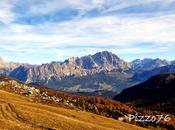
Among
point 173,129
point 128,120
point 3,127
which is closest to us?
point 3,127

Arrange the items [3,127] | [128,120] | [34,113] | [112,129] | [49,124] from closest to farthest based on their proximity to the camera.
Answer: [3,127] < [49,124] < [34,113] < [112,129] < [128,120]

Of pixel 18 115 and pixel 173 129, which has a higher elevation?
pixel 18 115

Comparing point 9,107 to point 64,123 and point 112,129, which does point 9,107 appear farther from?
point 112,129

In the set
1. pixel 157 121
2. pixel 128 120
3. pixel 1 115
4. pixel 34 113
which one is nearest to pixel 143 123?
pixel 128 120

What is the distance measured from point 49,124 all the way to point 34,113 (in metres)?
13.5

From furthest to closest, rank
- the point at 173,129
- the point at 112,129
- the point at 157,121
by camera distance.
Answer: the point at 173,129 < the point at 157,121 < the point at 112,129

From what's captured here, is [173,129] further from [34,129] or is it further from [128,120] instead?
[34,129]

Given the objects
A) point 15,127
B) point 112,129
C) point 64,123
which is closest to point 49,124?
point 64,123

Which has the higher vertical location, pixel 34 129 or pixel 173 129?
pixel 34 129

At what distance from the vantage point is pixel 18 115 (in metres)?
88.1

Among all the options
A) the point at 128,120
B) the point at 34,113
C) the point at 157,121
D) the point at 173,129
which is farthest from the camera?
the point at 173,129

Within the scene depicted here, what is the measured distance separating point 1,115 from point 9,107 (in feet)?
50.2

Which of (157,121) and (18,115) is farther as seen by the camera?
(157,121)

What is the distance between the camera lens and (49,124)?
82062mm
